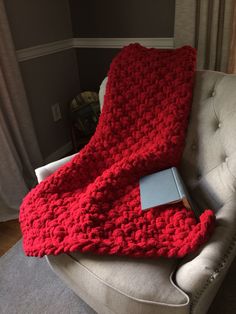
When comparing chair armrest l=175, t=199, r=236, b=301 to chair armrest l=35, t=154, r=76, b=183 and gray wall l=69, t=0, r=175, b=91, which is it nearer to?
chair armrest l=35, t=154, r=76, b=183

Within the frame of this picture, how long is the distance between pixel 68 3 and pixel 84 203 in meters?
1.61

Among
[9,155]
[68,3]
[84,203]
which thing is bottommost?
[9,155]

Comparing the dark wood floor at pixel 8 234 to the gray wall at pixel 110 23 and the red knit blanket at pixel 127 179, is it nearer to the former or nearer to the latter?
the red knit blanket at pixel 127 179

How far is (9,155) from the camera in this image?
166 cm

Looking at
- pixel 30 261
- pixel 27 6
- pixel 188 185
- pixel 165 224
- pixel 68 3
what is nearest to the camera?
pixel 165 224

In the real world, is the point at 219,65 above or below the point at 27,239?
above

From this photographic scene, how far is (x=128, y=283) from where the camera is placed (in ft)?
2.75

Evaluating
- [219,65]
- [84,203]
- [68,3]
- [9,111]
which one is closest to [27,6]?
[68,3]

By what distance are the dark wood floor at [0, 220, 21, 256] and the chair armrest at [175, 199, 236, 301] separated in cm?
106

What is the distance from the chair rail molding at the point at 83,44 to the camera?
1.74 m

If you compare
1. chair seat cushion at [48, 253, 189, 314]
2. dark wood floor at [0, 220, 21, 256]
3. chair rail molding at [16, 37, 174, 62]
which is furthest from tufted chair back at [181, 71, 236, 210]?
dark wood floor at [0, 220, 21, 256]

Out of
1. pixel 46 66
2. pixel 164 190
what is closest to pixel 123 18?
pixel 46 66

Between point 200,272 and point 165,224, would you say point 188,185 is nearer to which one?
point 165,224

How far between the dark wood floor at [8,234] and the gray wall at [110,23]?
3.85ft
